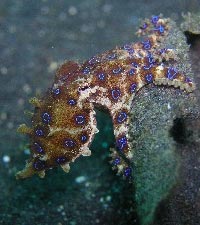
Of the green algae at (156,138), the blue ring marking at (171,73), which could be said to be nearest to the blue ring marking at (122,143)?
the green algae at (156,138)

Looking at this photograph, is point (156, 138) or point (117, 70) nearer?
point (156, 138)

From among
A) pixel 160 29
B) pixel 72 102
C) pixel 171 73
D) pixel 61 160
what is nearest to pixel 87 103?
pixel 72 102

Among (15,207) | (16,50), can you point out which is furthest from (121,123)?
(16,50)

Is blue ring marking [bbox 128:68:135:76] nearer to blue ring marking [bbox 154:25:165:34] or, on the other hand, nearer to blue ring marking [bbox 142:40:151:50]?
blue ring marking [bbox 142:40:151:50]

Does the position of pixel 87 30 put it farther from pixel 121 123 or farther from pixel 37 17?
pixel 121 123

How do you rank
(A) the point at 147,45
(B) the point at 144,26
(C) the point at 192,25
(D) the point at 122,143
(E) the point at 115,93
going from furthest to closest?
(B) the point at 144,26
(A) the point at 147,45
(C) the point at 192,25
(E) the point at 115,93
(D) the point at 122,143

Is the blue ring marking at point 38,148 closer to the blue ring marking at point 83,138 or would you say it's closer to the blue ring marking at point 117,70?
the blue ring marking at point 83,138

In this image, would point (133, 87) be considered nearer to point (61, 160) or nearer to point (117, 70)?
point (117, 70)
